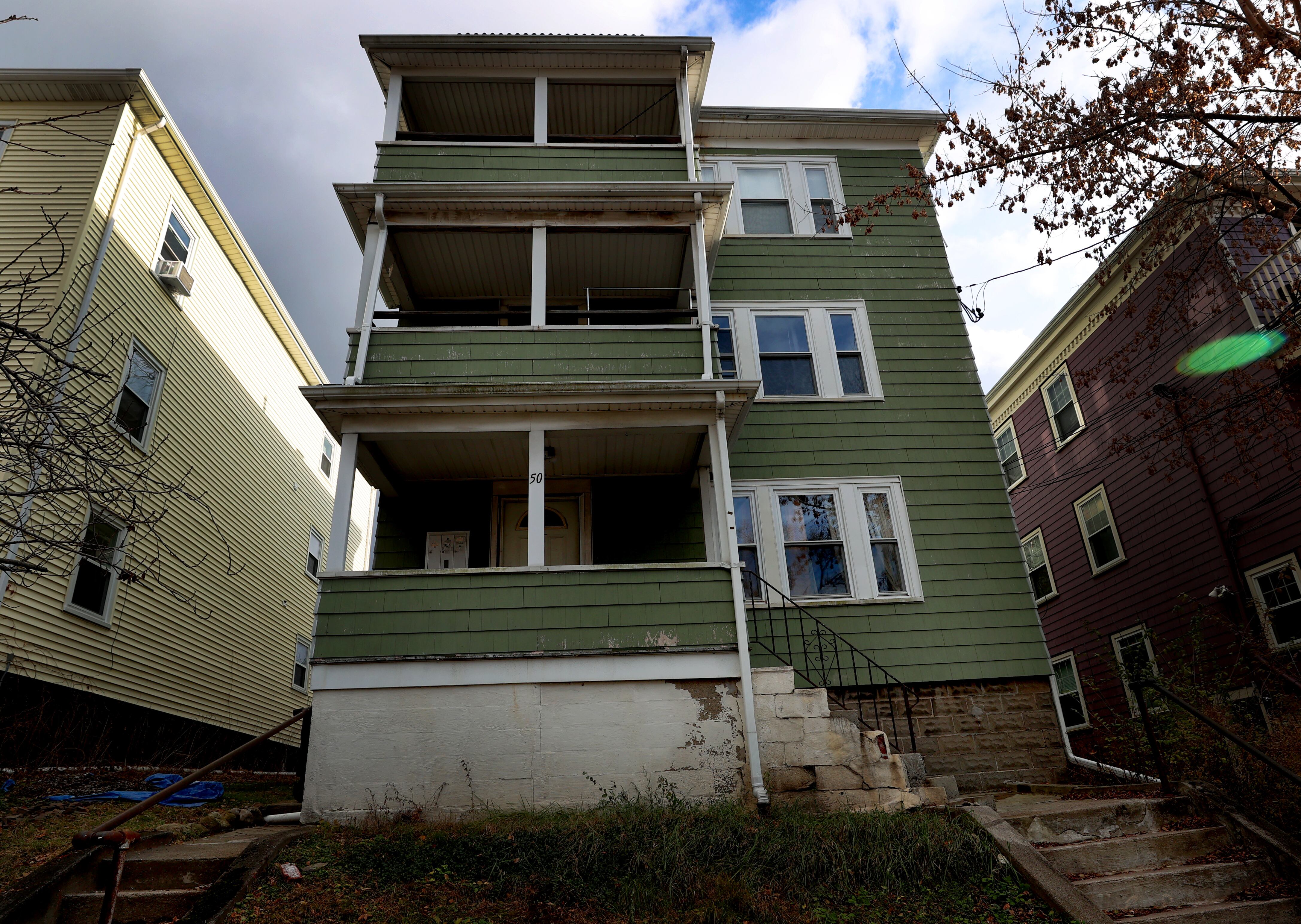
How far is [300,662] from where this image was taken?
1981cm

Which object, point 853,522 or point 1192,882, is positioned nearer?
point 1192,882

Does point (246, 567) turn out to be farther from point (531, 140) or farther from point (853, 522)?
point (853, 522)

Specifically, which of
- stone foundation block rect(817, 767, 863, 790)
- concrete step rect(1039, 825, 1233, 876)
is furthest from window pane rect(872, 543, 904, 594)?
concrete step rect(1039, 825, 1233, 876)

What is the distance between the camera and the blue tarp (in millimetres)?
9164

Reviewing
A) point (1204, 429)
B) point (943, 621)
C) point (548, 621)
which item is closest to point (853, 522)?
point (943, 621)

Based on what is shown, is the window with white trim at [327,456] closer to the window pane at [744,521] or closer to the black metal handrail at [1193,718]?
the window pane at [744,521]

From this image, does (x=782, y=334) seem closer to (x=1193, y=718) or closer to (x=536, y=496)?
(x=536, y=496)

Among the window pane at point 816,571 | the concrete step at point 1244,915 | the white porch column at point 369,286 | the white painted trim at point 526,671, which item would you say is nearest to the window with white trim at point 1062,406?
the window pane at point 816,571

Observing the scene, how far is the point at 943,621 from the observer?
1112 cm

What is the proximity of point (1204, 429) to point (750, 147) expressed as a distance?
329 inches

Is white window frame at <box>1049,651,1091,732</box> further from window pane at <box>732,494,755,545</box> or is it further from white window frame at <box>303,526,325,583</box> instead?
white window frame at <box>303,526,325,583</box>

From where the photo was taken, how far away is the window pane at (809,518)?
11.6m

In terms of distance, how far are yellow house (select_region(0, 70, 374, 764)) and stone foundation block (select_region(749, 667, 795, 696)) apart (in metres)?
5.88

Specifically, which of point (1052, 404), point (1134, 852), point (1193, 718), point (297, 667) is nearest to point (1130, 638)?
point (1052, 404)
